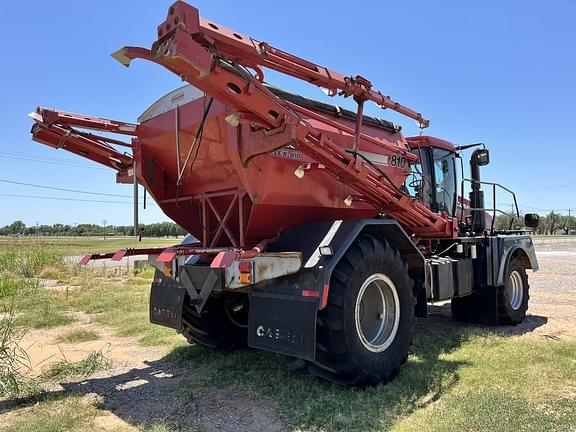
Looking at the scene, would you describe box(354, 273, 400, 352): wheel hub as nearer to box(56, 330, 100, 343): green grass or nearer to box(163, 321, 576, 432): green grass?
box(163, 321, 576, 432): green grass

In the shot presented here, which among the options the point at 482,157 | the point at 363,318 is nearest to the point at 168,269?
the point at 363,318

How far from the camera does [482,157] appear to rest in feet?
24.6

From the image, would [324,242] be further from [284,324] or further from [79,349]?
[79,349]

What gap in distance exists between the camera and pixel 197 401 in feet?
13.6

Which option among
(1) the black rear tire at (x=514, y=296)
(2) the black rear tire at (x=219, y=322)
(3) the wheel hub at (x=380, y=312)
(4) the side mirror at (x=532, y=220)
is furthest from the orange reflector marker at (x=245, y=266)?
(4) the side mirror at (x=532, y=220)

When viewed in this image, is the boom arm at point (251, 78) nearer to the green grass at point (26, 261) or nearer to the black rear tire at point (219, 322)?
the black rear tire at point (219, 322)

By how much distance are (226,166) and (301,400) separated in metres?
2.28

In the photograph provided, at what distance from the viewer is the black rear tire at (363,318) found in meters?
4.11

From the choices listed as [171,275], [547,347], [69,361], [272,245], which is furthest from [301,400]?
[547,347]

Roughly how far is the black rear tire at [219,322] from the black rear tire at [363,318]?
1.59 m

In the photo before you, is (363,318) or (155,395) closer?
(155,395)

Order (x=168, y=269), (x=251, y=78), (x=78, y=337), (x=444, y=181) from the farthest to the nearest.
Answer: (x=444, y=181) → (x=78, y=337) → (x=168, y=269) → (x=251, y=78)

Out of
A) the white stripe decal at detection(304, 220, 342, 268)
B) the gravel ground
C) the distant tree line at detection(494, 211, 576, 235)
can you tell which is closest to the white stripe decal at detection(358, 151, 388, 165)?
the white stripe decal at detection(304, 220, 342, 268)

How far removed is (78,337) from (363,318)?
14.2 ft
